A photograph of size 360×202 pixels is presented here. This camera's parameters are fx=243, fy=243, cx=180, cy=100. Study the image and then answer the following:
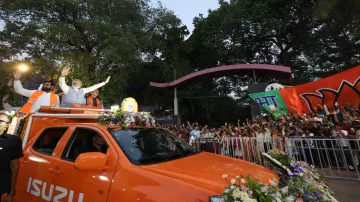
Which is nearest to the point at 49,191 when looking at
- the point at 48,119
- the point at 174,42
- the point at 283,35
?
the point at 48,119

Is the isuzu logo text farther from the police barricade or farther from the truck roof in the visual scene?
the police barricade

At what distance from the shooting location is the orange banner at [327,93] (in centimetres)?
867

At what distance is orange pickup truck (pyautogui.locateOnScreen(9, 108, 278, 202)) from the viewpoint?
7.85 ft

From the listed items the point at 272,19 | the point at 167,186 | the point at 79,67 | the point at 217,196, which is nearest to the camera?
the point at 217,196

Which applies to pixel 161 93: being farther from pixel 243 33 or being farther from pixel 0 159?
pixel 0 159

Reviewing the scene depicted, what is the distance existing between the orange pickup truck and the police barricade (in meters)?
4.59

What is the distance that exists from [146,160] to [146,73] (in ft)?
64.7

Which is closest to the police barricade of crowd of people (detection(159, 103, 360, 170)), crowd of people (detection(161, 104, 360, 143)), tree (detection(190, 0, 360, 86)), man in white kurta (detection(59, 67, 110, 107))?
crowd of people (detection(159, 103, 360, 170))

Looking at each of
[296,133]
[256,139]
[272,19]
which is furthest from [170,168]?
[272,19]

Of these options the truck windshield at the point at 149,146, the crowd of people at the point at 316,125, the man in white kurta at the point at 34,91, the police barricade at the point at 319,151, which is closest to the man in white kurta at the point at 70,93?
the man in white kurta at the point at 34,91

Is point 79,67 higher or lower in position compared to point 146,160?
higher

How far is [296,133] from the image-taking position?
7.98m

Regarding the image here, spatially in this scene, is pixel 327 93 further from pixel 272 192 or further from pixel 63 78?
pixel 63 78

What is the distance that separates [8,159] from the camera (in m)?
2.96
